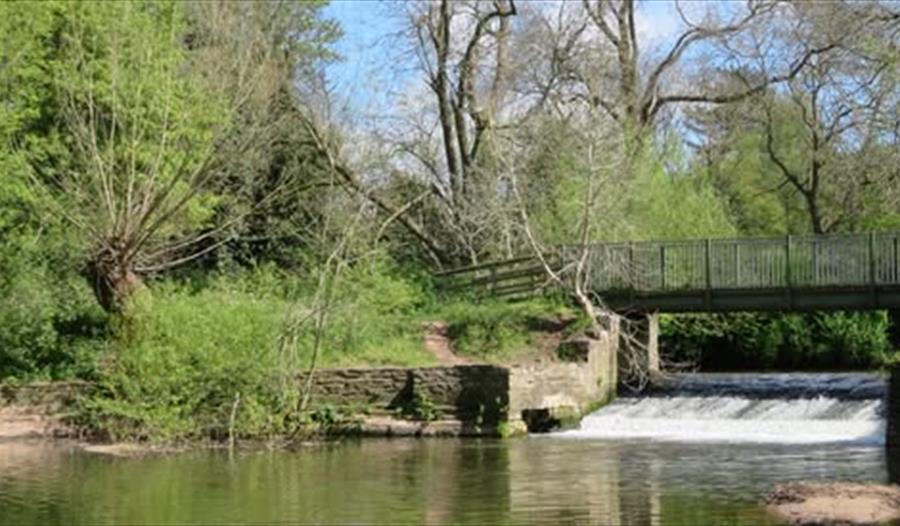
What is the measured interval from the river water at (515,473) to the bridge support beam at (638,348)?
1.84 m

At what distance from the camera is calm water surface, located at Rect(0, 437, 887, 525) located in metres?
16.9

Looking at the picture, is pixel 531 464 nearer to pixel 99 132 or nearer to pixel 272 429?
pixel 272 429

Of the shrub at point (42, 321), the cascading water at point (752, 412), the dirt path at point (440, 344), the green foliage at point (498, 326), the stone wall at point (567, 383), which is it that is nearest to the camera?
the cascading water at point (752, 412)

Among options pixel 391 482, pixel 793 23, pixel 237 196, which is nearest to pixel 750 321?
pixel 793 23

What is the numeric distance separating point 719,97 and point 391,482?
29969 mm

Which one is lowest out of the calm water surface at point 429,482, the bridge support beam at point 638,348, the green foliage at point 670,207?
the calm water surface at point 429,482

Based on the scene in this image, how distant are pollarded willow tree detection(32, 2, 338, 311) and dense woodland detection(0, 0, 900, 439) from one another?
9 centimetres

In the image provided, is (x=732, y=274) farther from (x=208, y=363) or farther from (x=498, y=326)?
(x=208, y=363)

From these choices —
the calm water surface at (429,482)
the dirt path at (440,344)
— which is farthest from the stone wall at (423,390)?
Result: the dirt path at (440,344)

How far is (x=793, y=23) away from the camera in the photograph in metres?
45.7

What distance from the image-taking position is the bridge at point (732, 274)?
3319 cm

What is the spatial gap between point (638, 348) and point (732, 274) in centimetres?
297

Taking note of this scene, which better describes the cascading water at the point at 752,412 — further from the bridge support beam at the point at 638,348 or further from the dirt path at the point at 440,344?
the dirt path at the point at 440,344

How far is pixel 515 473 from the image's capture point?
21.4 meters
